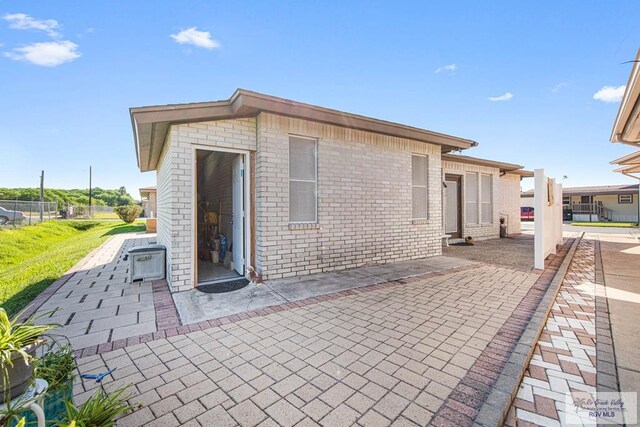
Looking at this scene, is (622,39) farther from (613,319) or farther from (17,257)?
(17,257)

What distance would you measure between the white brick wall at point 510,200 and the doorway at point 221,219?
38.1ft

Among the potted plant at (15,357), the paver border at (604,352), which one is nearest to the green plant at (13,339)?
the potted plant at (15,357)

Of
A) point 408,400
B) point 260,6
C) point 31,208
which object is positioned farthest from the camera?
point 31,208

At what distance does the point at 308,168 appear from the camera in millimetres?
5660

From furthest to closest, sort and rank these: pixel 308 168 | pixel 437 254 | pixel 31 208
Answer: pixel 31 208
pixel 437 254
pixel 308 168

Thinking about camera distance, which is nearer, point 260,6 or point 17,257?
point 260,6

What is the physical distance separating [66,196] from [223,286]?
205 feet

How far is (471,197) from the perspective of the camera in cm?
1121

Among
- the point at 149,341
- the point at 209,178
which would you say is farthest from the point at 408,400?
the point at 209,178

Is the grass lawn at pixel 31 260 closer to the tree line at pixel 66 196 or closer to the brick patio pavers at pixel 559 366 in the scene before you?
the brick patio pavers at pixel 559 366

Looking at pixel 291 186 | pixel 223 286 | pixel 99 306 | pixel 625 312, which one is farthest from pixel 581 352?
pixel 99 306

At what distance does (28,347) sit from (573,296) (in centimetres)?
640

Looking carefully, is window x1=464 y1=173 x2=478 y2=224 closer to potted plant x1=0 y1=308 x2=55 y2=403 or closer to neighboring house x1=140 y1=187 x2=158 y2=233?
potted plant x1=0 y1=308 x2=55 y2=403

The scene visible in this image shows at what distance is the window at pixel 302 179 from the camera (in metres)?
5.47
